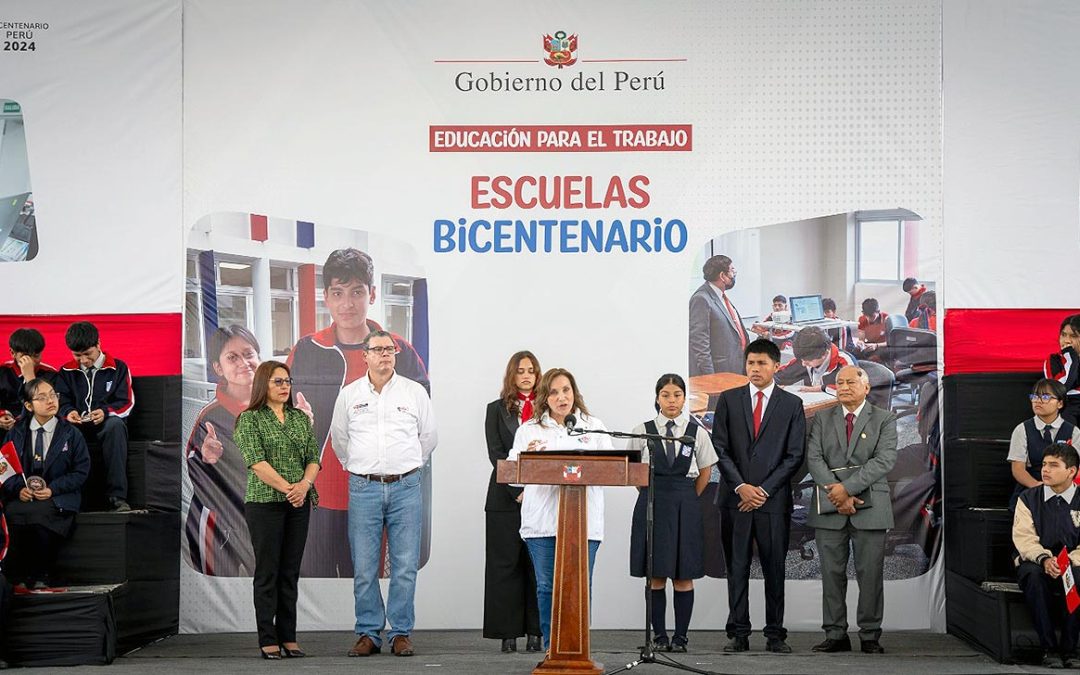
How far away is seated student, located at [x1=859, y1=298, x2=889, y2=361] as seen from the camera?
7.25 m

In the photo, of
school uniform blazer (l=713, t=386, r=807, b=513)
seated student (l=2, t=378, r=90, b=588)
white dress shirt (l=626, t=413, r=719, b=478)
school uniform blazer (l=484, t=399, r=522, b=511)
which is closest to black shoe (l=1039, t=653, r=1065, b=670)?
school uniform blazer (l=713, t=386, r=807, b=513)

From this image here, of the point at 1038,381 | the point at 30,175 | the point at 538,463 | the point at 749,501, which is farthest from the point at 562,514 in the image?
the point at 30,175

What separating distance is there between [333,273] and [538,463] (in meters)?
2.63

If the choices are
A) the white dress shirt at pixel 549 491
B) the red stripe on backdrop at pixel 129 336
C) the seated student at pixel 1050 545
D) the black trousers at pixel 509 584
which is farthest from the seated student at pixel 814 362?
the red stripe on backdrop at pixel 129 336

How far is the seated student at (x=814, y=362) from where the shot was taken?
7.24m

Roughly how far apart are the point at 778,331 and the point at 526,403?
5.47 ft

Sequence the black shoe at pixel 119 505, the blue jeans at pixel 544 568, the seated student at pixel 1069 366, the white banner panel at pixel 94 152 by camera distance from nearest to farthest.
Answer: the blue jeans at pixel 544 568, the seated student at pixel 1069 366, the black shoe at pixel 119 505, the white banner panel at pixel 94 152

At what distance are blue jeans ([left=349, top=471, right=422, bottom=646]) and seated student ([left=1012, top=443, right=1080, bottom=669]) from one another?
302cm

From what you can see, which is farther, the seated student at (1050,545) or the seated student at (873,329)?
the seated student at (873,329)

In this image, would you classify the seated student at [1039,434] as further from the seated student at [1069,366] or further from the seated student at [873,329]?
the seated student at [873,329]

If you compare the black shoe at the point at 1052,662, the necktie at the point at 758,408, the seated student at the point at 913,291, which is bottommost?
the black shoe at the point at 1052,662

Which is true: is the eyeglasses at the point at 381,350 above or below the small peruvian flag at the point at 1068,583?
above

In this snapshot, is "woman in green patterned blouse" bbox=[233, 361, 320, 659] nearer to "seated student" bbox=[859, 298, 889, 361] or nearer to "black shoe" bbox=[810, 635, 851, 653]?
"black shoe" bbox=[810, 635, 851, 653]

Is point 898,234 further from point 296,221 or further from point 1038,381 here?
point 296,221
